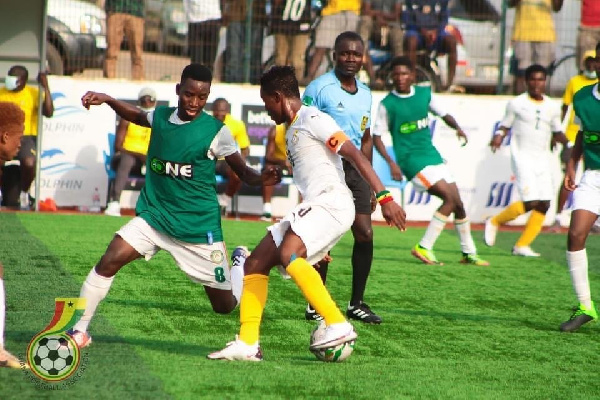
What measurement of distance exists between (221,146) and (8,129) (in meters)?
1.48


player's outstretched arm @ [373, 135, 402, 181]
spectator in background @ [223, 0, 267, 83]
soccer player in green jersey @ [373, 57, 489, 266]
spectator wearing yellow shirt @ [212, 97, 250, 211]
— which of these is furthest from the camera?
spectator in background @ [223, 0, 267, 83]

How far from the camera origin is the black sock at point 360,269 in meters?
8.58

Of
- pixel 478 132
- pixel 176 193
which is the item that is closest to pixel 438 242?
pixel 478 132

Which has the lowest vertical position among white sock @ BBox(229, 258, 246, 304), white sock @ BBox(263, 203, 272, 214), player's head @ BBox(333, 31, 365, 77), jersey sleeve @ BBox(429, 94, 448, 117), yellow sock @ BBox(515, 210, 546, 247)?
white sock @ BBox(263, 203, 272, 214)

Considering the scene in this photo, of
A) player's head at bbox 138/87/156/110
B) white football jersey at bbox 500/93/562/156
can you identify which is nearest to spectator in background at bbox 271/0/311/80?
player's head at bbox 138/87/156/110

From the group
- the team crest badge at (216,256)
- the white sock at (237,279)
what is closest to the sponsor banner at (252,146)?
the white sock at (237,279)

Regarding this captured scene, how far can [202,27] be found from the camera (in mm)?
17156

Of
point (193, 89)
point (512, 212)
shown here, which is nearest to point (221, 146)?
point (193, 89)

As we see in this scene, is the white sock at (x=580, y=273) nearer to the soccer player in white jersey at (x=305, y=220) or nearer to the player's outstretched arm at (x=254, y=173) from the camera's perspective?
the soccer player in white jersey at (x=305, y=220)

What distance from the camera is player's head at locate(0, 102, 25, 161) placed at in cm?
604

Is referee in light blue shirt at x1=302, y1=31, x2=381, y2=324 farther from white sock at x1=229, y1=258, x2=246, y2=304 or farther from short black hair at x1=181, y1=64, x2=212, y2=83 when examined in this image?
short black hair at x1=181, y1=64, x2=212, y2=83

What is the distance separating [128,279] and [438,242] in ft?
20.5

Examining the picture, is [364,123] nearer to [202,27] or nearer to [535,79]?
[535,79]

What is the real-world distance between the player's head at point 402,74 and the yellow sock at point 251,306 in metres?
5.79
